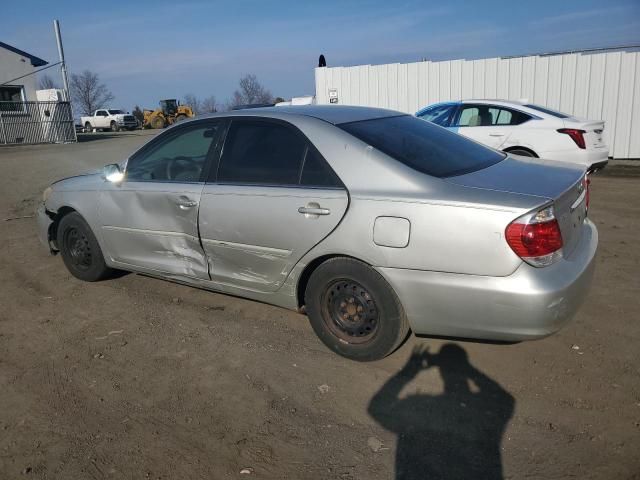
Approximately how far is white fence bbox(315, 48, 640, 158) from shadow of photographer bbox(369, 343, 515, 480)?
11410mm

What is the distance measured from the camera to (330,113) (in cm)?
378

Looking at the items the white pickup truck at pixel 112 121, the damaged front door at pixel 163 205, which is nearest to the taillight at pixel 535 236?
the damaged front door at pixel 163 205

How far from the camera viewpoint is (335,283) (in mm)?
3381

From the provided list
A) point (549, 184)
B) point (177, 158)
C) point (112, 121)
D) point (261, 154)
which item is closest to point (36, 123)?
point (112, 121)

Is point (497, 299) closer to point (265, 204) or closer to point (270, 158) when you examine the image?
point (265, 204)

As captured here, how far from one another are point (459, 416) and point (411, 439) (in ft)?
1.13

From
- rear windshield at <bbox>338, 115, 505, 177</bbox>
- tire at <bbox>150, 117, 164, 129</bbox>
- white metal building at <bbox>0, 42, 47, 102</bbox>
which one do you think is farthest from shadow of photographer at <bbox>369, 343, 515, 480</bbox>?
tire at <bbox>150, 117, 164, 129</bbox>

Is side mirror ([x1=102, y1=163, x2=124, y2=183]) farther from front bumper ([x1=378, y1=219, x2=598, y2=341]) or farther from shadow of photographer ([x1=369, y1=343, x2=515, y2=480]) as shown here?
shadow of photographer ([x1=369, y1=343, x2=515, y2=480])

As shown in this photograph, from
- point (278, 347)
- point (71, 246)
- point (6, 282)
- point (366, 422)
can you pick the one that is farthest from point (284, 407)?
point (6, 282)

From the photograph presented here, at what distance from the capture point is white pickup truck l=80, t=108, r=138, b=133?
40438 millimetres

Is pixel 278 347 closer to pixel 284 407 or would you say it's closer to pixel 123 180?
pixel 284 407

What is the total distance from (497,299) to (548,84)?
1180 centimetres

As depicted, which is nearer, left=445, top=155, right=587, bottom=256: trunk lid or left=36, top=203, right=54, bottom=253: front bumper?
left=445, top=155, right=587, bottom=256: trunk lid

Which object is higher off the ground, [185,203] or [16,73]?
[16,73]
